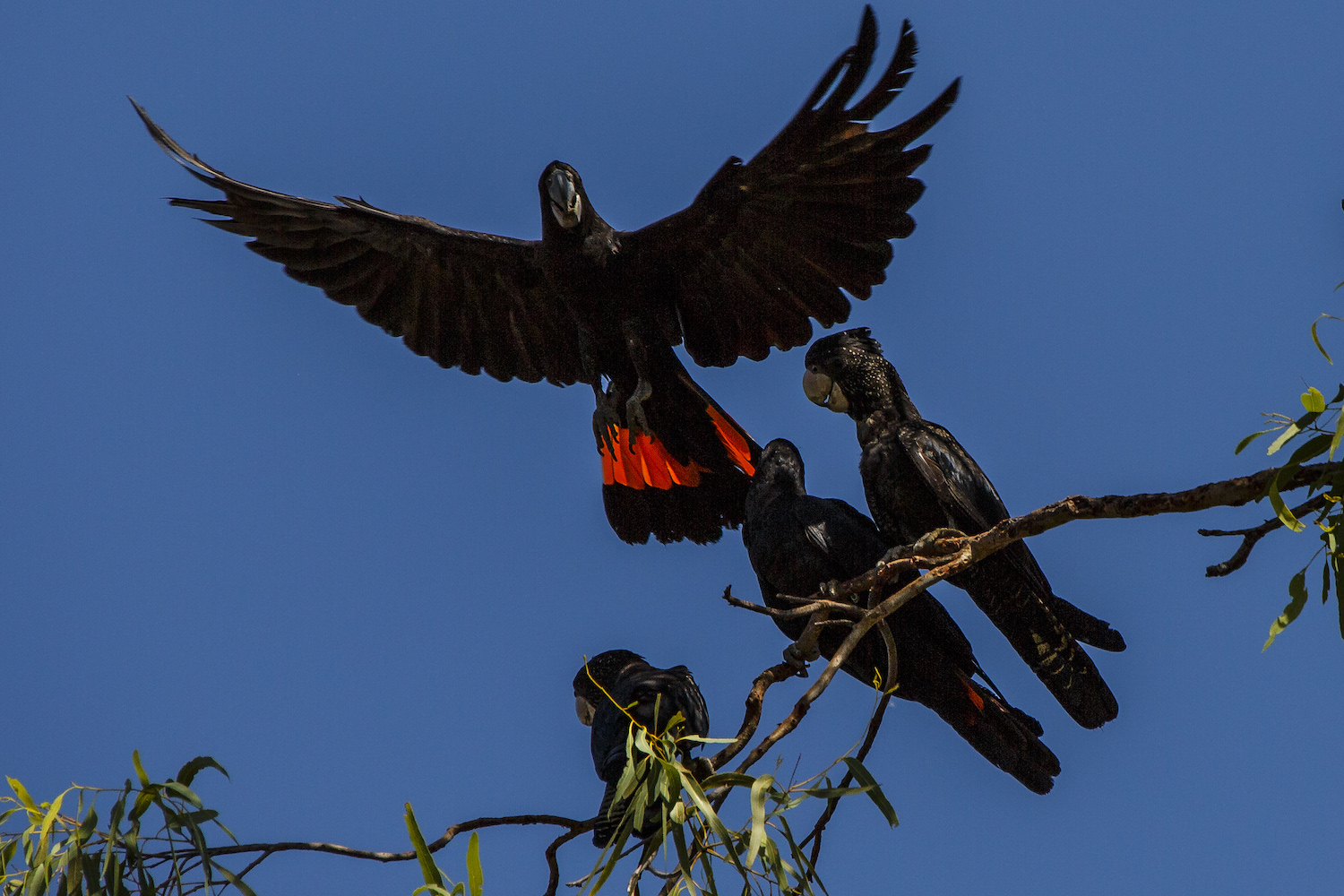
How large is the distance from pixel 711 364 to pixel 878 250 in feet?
2.98

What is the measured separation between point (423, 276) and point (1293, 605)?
12.0ft

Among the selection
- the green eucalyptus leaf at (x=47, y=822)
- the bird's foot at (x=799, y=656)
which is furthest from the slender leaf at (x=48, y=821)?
the bird's foot at (x=799, y=656)

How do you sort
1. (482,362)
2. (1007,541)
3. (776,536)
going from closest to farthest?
(1007,541), (776,536), (482,362)

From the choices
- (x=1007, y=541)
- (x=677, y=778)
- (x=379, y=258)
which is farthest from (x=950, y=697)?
(x=379, y=258)

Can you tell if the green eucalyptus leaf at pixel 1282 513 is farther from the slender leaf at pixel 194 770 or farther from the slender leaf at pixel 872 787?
the slender leaf at pixel 194 770

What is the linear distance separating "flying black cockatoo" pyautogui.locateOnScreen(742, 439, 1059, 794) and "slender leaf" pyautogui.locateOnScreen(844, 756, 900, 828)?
0.92 meters

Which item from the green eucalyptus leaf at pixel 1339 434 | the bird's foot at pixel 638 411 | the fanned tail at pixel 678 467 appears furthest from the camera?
the fanned tail at pixel 678 467

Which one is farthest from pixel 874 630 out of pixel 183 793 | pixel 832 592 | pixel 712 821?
pixel 183 793

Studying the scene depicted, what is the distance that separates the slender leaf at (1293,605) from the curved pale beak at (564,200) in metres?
2.77

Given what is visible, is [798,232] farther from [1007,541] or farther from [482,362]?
[1007,541]

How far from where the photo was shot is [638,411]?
4.62 m

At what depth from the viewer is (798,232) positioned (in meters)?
4.56

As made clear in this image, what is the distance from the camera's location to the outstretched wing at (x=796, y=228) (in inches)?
162

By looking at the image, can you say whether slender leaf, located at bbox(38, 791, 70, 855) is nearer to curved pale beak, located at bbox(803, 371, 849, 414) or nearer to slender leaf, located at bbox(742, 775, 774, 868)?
slender leaf, located at bbox(742, 775, 774, 868)
